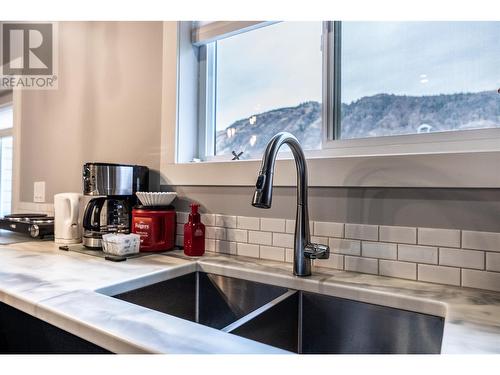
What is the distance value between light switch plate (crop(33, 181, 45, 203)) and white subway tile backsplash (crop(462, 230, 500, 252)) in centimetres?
230

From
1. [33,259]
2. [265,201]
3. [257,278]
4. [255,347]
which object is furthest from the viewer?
[33,259]

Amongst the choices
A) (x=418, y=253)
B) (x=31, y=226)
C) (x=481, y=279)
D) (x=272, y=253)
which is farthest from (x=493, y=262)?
(x=31, y=226)

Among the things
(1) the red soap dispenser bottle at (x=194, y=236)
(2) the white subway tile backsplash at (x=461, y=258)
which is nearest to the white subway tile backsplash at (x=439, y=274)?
(2) the white subway tile backsplash at (x=461, y=258)

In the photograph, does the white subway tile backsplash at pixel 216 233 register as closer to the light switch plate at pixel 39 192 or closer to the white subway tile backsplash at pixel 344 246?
the white subway tile backsplash at pixel 344 246

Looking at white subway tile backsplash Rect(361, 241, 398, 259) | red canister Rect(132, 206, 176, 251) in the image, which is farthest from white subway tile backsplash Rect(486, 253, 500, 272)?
red canister Rect(132, 206, 176, 251)

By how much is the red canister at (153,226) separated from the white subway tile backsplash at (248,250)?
307 millimetres

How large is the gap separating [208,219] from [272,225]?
0.97ft

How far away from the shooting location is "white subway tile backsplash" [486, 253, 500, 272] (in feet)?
2.71

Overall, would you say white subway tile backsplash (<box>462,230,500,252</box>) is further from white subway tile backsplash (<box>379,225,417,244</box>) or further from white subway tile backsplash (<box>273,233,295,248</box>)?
white subway tile backsplash (<box>273,233,295,248</box>)

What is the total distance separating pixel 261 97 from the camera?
55.8 inches

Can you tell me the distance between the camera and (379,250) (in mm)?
980
